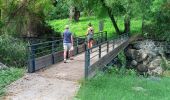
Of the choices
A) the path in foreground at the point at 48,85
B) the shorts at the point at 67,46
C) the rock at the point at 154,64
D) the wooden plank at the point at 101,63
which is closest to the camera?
the path in foreground at the point at 48,85

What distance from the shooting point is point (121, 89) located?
46.9ft

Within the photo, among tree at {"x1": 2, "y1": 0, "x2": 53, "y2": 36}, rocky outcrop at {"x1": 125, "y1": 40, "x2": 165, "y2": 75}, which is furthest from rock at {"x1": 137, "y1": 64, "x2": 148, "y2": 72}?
tree at {"x1": 2, "y1": 0, "x2": 53, "y2": 36}

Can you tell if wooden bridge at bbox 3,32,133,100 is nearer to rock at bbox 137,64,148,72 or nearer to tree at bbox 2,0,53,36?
tree at bbox 2,0,53,36

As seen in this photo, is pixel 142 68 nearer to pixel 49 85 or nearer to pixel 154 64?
pixel 154 64

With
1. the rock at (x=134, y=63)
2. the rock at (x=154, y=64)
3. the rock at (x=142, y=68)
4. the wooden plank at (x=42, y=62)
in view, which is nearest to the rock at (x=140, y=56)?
the rock at (x=134, y=63)

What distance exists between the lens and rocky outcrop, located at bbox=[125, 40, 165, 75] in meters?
31.0

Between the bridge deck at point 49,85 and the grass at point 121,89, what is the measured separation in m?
0.50

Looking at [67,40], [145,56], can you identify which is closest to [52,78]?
[67,40]

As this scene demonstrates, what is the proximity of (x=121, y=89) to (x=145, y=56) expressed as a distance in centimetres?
1902

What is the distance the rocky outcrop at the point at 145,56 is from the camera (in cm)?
3103

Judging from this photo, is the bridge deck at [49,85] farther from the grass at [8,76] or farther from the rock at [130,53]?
the rock at [130,53]

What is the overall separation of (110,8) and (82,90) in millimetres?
26600

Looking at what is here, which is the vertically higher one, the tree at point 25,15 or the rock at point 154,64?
the tree at point 25,15

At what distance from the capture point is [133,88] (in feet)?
48.7
